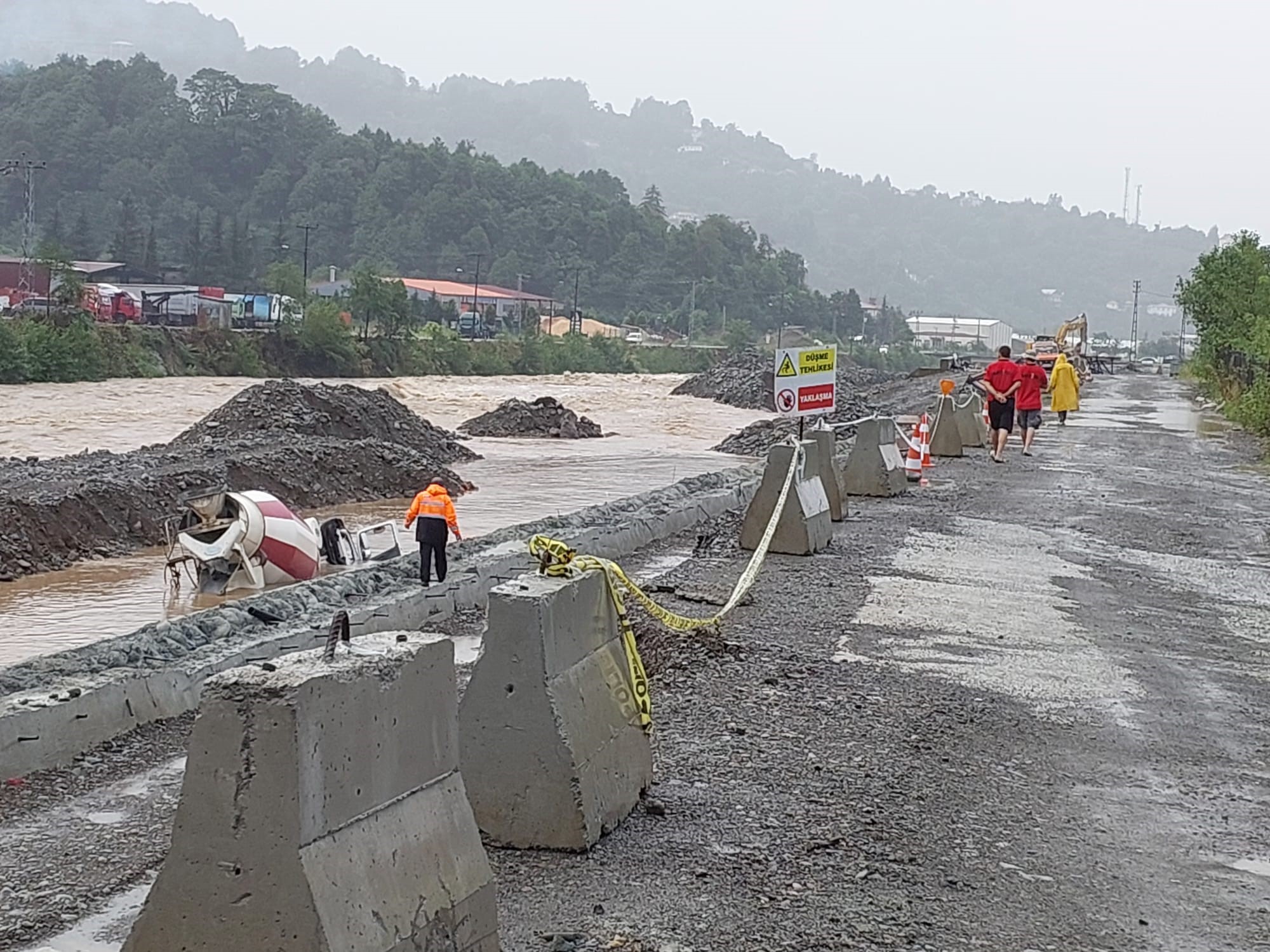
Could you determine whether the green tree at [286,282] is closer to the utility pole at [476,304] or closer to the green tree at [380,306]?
the green tree at [380,306]

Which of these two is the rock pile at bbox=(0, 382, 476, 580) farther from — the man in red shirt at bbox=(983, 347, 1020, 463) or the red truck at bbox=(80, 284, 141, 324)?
the red truck at bbox=(80, 284, 141, 324)

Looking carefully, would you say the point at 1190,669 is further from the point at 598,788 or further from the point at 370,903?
the point at 370,903

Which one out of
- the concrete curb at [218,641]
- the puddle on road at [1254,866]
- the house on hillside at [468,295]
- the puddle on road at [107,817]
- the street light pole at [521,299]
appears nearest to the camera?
the puddle on road at [1254,866]

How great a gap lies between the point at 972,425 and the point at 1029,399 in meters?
2.46

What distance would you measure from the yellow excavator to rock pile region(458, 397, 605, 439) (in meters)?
27.2

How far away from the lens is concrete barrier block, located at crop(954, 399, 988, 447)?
28594 millimetres

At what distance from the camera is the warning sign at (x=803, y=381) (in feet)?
49.0

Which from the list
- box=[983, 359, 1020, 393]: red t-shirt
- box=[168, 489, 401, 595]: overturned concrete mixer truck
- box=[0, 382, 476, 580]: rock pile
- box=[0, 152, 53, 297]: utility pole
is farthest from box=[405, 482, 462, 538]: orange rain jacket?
box=[0, 152, 53, 297]: utility pole

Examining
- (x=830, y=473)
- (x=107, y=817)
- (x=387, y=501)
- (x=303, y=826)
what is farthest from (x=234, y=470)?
(x=303, y=826)

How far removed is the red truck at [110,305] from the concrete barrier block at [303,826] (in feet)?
225

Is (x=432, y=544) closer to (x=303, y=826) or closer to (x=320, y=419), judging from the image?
(x=303, y=826)

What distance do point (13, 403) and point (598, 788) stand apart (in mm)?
48258

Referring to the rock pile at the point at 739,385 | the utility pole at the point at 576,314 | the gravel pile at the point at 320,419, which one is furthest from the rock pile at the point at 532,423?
the utility pole at the point at 576,314

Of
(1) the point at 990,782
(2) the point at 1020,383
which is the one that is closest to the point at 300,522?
(1) the point at 990,782
